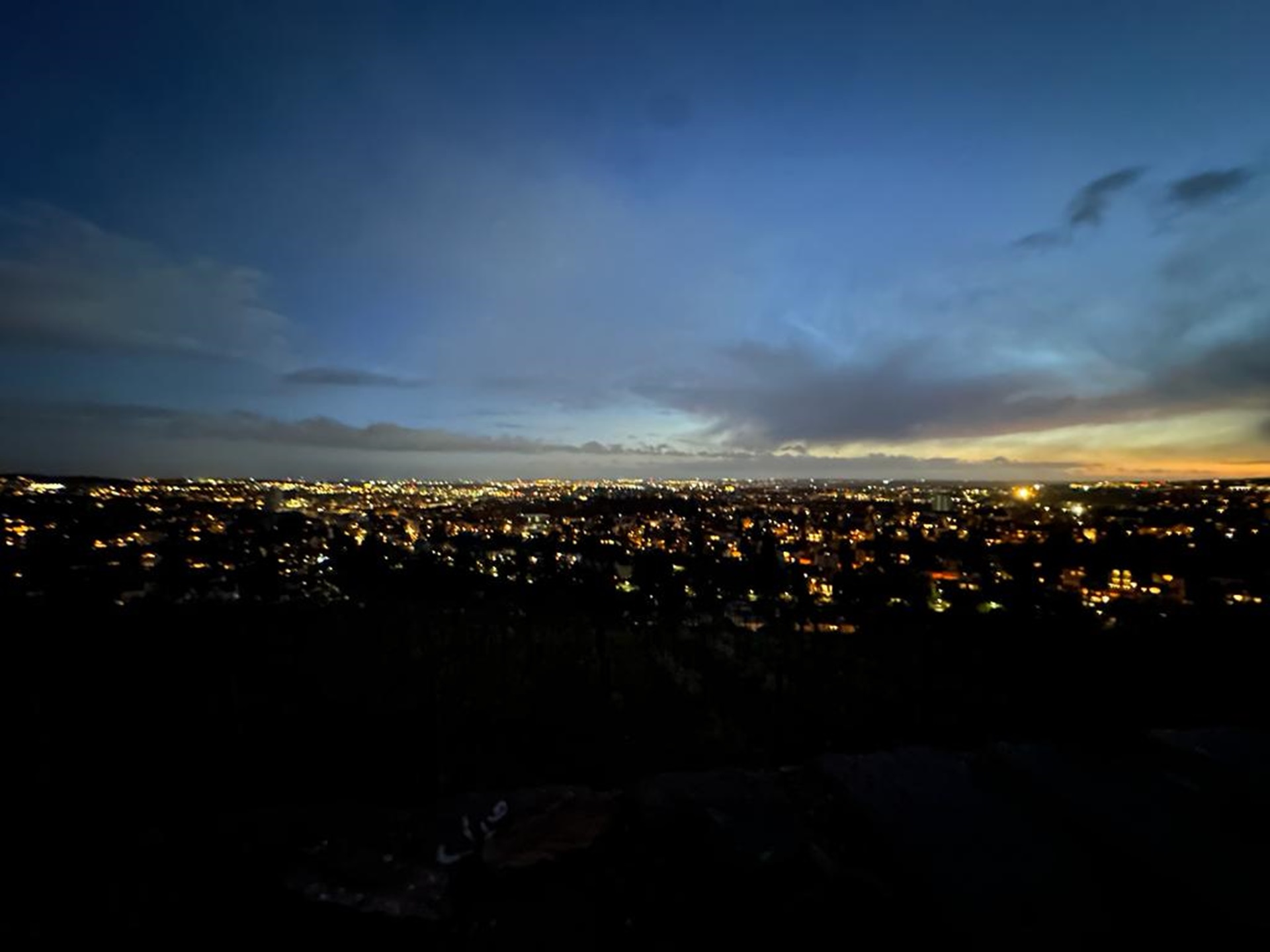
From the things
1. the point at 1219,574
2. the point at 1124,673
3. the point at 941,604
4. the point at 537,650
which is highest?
the point at 1124,673

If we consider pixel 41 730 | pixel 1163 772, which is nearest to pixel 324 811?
pixel 1163 772

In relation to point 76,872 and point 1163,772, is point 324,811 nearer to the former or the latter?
point 76,872

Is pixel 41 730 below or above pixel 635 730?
above

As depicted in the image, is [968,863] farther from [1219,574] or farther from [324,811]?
[1219,574]

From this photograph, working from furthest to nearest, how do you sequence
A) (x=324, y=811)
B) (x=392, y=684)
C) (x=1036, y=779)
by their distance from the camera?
1. (x=392, y=684)
2. (x=1036, y=779)
3. (x=324, y=811)

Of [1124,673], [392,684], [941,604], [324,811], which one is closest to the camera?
[324,811]

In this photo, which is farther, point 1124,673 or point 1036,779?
point 1124,673
